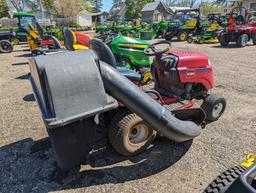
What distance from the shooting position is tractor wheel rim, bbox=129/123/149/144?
2689 millimetres

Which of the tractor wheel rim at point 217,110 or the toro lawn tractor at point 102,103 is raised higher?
the toro lawn tractor at point 102,103

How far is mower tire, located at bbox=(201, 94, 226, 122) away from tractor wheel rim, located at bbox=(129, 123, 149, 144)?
121cm

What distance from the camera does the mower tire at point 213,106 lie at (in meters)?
3.37

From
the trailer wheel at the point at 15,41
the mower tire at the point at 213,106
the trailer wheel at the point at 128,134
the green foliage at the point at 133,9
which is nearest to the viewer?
the trailer wheel at the point at 128,134

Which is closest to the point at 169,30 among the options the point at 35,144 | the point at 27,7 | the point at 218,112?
the point at 218,112

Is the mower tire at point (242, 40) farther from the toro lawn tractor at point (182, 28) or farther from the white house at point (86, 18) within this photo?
the white house at point (86, 18)

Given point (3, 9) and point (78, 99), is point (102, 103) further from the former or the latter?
point (3, 9)

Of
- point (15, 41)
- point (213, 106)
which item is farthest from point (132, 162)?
point (15, 41)

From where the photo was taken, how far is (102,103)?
1.90 m

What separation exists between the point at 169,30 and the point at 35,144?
44.9 feet

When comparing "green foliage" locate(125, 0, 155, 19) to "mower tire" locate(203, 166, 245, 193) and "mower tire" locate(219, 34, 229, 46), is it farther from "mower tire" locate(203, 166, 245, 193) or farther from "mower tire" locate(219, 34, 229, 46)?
"mower tire" locate(203, 166, 245, 193)

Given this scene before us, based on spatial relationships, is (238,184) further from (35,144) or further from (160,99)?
(35,144)

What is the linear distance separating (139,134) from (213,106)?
1.36 m

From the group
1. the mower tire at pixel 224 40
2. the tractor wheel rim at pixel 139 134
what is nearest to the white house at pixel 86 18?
the mower tire at pixel 224 40
